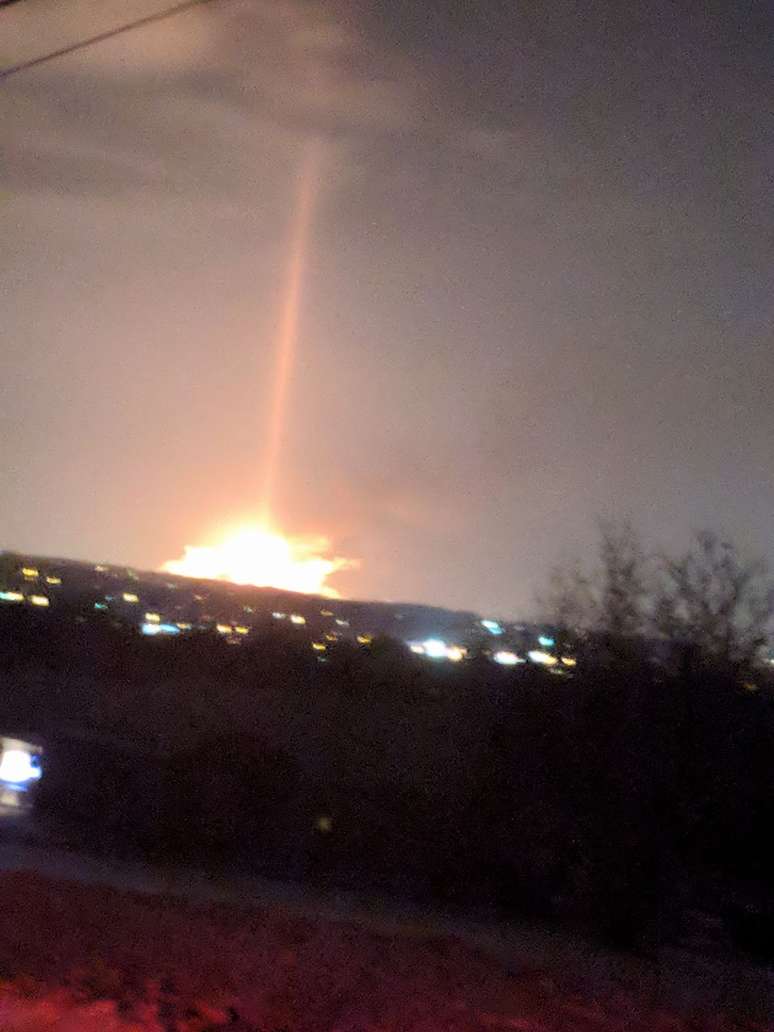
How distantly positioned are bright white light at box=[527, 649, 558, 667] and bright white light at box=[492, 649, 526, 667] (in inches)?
8.4

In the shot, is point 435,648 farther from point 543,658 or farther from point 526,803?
point 526,803

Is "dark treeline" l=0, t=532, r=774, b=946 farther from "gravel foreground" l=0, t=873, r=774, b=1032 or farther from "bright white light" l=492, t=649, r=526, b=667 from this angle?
"gravel foreground" l=0, t=873, r=774, b=1032

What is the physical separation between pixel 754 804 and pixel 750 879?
5.18 feet

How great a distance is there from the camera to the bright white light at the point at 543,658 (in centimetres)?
1670

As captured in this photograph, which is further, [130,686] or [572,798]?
[130,686]

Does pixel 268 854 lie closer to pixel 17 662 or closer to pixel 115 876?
pixel 115 876

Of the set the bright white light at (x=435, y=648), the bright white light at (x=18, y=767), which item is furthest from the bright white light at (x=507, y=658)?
the bright white light at (x=435, y=648)

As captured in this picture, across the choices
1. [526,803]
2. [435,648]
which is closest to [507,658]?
[526,803]

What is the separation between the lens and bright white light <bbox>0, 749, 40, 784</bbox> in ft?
56.6

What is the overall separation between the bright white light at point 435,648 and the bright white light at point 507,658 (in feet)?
22.7

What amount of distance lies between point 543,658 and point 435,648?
469 inches

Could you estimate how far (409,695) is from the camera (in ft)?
91.3

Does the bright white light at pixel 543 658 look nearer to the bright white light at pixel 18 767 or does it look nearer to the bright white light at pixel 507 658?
the bright white light at pixel 507 658

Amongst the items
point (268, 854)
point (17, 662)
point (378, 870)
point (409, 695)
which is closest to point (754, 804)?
point (378, 870)
